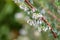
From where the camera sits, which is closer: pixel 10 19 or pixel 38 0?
pixel 38 0

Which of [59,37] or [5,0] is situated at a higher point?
[5,0]

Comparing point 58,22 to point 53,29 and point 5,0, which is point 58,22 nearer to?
point 53,29

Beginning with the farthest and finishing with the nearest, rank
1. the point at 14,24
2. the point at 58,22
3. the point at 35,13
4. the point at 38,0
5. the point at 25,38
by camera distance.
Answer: the point at 14,24 → the point at 25,38 → the point at 38,0 → the point at 58,22 → the point at 35,13

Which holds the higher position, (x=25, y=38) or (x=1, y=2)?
(x=1, y=2)

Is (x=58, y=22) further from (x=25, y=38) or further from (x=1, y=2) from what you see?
(x=1, y=2)

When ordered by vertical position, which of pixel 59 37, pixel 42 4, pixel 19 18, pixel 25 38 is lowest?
pixel 59 37

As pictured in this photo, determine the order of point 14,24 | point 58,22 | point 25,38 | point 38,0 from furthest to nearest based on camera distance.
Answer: point 14,24 < point 25,38 < point 38,0 < point 58,22

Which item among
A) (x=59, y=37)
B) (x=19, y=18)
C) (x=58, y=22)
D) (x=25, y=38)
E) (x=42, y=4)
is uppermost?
(x=19, y=18)

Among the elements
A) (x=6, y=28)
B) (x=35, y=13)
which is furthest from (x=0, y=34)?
(x=35, y=13)

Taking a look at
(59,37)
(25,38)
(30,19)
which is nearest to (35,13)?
(30,19)

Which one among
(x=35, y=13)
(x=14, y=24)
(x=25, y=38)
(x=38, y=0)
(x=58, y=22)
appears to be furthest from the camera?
(x=14, y=24)
